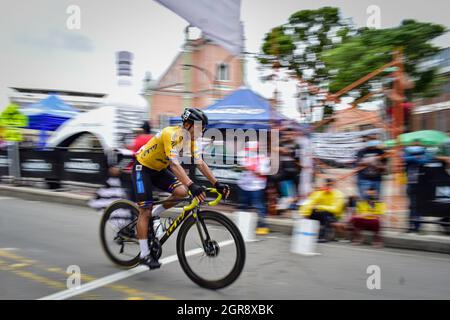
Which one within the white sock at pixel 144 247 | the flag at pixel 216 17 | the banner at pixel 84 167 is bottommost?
the white sock at pixel 144 247

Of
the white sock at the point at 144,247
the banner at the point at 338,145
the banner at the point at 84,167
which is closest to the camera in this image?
the white sock at the point at 144,247

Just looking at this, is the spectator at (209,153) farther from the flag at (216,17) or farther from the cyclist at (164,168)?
the cyclist at (164,168)

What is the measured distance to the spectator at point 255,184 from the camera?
8511 millimetres

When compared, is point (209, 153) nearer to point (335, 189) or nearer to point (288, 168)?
point (288, 168)

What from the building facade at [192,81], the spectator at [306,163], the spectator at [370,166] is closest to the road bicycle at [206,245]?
the spectator at [370,166]

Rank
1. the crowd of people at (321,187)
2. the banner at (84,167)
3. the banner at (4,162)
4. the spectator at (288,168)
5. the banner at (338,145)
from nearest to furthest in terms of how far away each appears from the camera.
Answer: the crowd of people at (321,187)
the banner at (338,145)
the spectator at (288,168)
the banner at (84,167)
the banner at (4,162)

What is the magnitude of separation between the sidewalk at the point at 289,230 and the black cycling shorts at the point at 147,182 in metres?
3.37

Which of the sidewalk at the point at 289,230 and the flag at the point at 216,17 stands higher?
the flag at the point at 216,17

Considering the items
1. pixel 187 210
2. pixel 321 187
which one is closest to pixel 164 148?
pixel 187 210

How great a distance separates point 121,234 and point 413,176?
508cm

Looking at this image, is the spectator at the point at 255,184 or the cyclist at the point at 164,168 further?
the spectator at the point at 255,184

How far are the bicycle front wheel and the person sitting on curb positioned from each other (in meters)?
3.19
